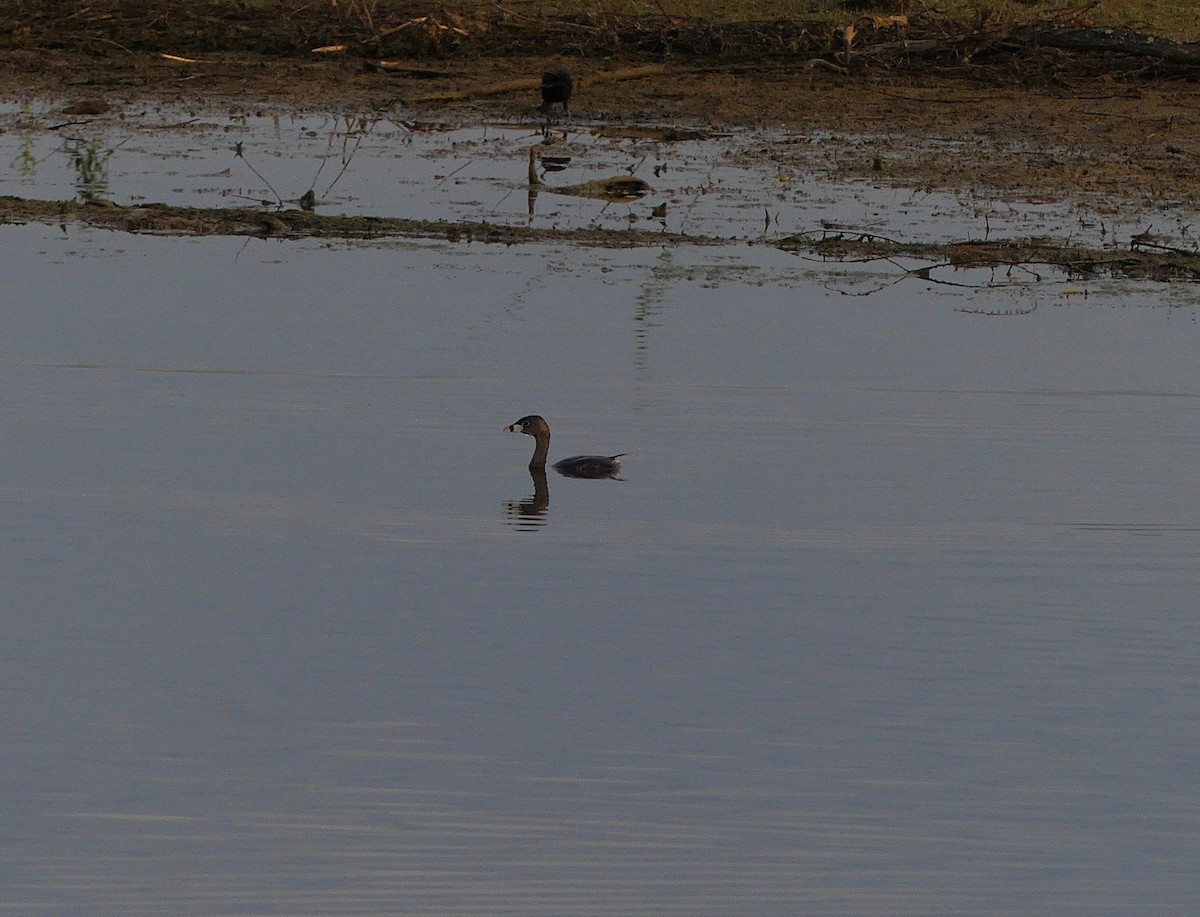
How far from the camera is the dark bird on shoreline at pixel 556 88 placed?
19.5 meters

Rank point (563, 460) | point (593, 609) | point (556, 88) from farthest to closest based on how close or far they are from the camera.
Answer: point (556, 88) < point (563, 460) < point (593, 609)

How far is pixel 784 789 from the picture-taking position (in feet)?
18.4

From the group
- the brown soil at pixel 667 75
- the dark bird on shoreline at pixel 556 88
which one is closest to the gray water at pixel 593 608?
the brown soil at pixel 667 75

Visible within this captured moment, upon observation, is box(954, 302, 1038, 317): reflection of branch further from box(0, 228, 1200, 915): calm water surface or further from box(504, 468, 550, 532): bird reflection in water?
box(504, 468, 550, 532): bird reflection in water

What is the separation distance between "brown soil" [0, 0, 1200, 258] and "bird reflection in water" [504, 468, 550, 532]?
873cm

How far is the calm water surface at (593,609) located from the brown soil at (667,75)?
261 inches

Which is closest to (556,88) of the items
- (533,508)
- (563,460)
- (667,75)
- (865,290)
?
(667,75)

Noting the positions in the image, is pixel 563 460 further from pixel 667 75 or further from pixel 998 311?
pixel 667 75

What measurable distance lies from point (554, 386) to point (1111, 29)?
42.0ft

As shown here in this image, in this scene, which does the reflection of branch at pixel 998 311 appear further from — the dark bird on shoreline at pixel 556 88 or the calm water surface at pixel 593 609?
the dark bird on shoreline at pixel 556 88

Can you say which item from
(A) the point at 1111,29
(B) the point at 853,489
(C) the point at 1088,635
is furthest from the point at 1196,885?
(A) the point at 1111,29

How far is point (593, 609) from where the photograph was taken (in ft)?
23.1

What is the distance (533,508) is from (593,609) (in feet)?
5.19

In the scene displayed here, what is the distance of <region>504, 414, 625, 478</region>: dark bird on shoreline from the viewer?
29.0 feet
